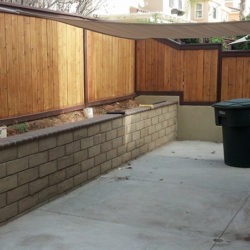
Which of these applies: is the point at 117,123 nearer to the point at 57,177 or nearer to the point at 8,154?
the point at 57,177

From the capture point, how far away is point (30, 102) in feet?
22.0

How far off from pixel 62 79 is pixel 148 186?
2.33 m

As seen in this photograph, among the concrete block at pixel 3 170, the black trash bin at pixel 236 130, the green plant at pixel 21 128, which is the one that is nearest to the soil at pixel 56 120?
the green plant at pixel 21 128

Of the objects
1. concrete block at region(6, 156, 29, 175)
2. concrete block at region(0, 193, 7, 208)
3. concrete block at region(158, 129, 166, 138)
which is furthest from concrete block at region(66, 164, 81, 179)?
concrete block at region(158, 129, 166, 138)

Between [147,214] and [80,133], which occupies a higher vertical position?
[80,133]

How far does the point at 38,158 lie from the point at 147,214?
4.68ft

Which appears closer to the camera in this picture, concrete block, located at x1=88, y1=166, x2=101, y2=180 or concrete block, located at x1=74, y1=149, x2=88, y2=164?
concrete block, located at x1=74, y1=149, x2=88, y2=164

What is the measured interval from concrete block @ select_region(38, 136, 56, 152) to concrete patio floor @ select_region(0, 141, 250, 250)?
0.70 metres

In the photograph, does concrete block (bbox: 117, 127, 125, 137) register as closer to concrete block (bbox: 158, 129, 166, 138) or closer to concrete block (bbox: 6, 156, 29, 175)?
concrete block (bbox: 158, 129, 166, 138)

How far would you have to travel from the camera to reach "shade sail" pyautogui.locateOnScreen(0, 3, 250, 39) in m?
5.76

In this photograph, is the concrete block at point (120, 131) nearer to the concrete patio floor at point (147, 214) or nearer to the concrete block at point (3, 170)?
the concrete patio floor at point (147, 214)

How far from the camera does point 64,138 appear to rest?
5.89 m

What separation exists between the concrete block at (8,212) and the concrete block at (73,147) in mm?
1204

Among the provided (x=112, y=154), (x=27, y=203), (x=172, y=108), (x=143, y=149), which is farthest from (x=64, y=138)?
(x=172, y=108)
